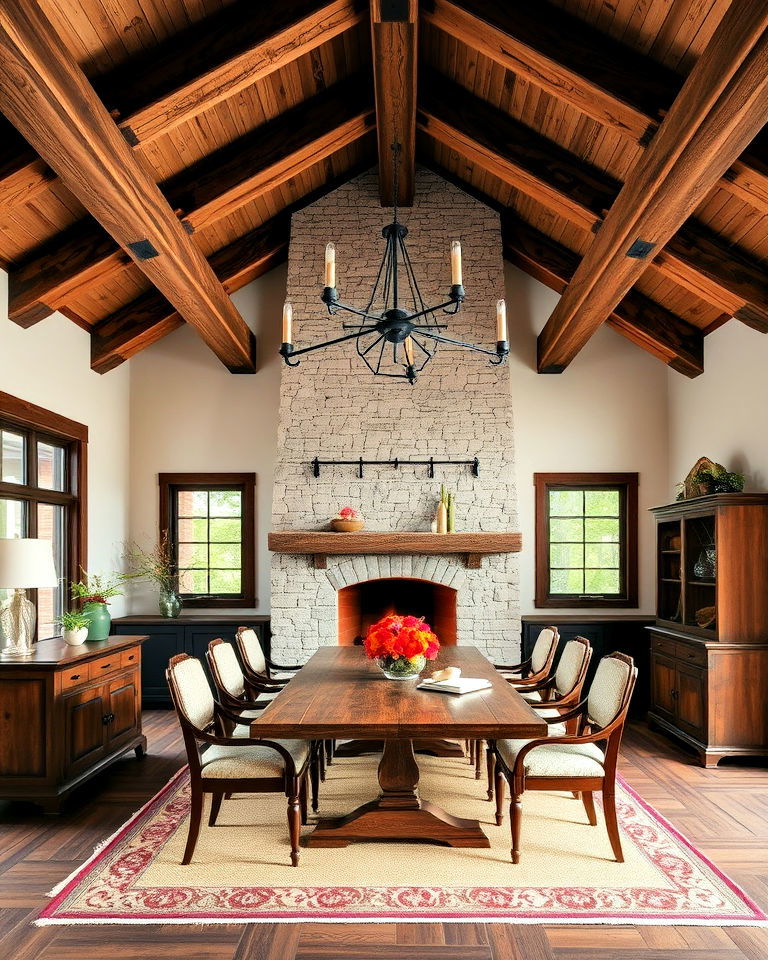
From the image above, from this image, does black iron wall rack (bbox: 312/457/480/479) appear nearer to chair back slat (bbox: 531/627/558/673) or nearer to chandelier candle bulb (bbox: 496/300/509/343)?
chair back slat (bbox: 531/627/558/673)

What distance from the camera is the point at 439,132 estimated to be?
5.91 meters

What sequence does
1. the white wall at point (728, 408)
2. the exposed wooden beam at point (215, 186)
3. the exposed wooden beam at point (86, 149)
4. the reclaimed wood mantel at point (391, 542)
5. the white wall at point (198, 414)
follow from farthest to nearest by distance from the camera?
1. the white wall at point (198, 414)
2. the reclaimed wood mantel at point (391, 542)
3. the white wall at point (728, 408)
4. the exposed wooden beam at point (215, 186)
5. the exposed wooden beam at point (86, 149)

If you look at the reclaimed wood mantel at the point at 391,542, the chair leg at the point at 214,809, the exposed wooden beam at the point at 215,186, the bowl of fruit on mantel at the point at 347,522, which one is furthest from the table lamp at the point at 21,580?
the bowl of fruit on mantel at the point at 347,522

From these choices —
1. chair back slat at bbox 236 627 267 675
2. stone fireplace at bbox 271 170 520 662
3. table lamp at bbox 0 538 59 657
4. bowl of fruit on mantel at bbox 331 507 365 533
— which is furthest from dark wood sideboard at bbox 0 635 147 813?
bowl of fruit on mantel at bbox 331 507 365 533

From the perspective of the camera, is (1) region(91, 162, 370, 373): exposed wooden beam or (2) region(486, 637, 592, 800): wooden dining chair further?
(1) region(91, 162, 370, 373): exposed wooden beam

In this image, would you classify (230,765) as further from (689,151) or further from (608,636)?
(608,636)

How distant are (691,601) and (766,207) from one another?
2948 millimetres

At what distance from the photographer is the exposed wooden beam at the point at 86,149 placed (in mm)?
2775

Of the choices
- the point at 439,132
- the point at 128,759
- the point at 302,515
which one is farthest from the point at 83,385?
the point at 439,132

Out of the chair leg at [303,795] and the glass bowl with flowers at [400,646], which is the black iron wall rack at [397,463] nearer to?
the glass bowl with flowers at [400,646]

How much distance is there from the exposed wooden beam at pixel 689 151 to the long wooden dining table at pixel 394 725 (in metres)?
2.48

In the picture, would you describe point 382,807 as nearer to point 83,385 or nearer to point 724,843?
point 724,843

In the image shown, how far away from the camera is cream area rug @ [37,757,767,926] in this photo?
3.14m

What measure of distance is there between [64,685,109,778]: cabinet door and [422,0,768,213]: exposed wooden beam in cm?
414
